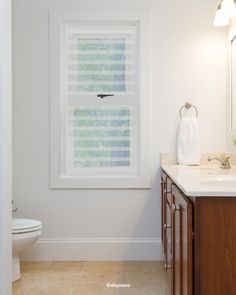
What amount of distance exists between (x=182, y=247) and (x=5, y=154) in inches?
34.6

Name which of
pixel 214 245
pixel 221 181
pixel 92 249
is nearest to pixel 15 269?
pixel 92 249

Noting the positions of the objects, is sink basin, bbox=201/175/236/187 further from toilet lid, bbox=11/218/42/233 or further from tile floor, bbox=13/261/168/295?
toilet lid, bbox=11/218/42/233

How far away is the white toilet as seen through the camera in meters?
2.77

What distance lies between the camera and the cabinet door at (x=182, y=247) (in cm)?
156

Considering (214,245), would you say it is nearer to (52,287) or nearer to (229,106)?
(52,287)

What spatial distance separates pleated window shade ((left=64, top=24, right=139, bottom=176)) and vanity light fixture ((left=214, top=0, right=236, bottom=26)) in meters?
0.80

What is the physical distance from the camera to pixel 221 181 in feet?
6.97

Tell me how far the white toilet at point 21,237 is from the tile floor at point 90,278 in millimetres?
113

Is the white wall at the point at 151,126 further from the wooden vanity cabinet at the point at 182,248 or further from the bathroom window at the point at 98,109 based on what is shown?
the wooden vanity cabinet at the point at 182,248

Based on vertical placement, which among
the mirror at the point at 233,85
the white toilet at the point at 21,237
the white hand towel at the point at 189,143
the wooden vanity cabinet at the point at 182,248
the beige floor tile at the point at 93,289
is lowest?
the beige floor tile at the point at 93,289

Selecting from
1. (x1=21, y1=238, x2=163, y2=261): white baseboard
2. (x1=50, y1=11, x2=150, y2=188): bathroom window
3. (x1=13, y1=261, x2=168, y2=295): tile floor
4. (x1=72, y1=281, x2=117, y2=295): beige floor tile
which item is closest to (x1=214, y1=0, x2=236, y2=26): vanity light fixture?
(x1=50, y1=11, x2=150, y2=188): bathroom window

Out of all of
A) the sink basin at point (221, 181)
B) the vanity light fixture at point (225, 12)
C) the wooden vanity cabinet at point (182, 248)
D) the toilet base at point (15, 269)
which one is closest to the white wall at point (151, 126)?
the vanity light fixture at point (225, 12)

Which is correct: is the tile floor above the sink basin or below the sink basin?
below

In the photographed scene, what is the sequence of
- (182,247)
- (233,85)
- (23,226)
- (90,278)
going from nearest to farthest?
1. (182,247)
2. (23,226)
3. (90,278)
4. (233,85)
